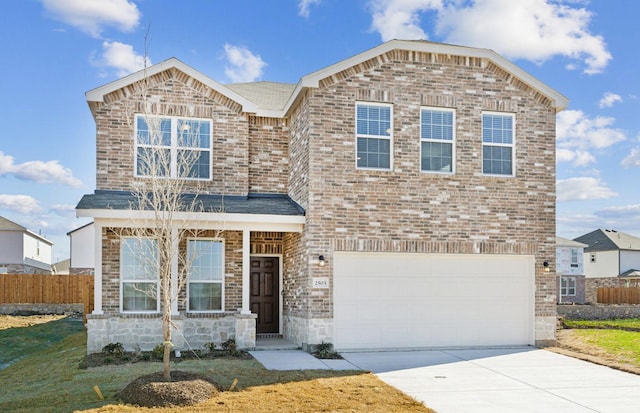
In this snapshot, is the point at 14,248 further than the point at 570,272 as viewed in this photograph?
No

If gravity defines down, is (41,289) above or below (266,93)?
below

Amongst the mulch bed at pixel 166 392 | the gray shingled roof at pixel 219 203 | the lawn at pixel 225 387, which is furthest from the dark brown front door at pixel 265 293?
the mulch bed at pixel 166 392

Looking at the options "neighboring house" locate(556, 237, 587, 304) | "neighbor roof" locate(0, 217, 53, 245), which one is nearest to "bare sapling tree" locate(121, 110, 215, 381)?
"neighbor roof" locate(0, 217, 53, 245)

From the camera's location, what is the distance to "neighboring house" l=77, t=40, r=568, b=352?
1440cm

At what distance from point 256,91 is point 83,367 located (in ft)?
32.5

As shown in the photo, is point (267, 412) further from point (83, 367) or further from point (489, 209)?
point (489, 209)

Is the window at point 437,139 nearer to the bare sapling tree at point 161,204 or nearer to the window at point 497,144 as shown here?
the window at point 497,144

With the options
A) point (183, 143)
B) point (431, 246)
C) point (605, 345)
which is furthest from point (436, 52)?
point (605, 345)

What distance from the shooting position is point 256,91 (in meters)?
19.2

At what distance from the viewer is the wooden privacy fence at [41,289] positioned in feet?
95.9

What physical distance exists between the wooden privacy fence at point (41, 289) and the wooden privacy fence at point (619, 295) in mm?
26857

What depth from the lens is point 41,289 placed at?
2973 centimetres

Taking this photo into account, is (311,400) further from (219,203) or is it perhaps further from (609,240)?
(609,240)

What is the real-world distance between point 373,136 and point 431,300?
4.12 m
